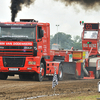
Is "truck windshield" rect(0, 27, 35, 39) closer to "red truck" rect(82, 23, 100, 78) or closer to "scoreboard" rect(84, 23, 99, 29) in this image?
"red truck" rect(82, 23, 100, 78)

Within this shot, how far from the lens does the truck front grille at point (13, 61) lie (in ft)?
47.4

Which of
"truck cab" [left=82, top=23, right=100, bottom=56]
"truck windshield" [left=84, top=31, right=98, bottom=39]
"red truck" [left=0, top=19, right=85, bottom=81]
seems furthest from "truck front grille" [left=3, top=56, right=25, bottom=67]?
"truck windshield" [left=84, top=31, right=98, bottom=39]

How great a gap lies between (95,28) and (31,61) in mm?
11479

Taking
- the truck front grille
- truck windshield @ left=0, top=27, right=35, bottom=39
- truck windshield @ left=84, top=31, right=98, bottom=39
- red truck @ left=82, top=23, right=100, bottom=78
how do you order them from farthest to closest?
truck windshield @ left=84, top=31, right=98, bottom=39 → red truck @ left=82, top=23, right=100, bottom=78 → the truck front grille → truck windshield @ left=0, top=27, right=35, bottom=39

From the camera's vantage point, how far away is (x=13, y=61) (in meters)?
14.5

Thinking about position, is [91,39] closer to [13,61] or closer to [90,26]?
[90,26]

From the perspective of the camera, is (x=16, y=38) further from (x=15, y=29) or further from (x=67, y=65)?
(x=67, y=65)

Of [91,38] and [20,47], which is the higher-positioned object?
[91,38]

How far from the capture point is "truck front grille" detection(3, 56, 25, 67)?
14.5 meters

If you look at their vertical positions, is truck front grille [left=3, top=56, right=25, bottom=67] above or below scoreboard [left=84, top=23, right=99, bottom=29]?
below

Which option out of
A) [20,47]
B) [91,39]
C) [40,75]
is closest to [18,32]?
[20,47]

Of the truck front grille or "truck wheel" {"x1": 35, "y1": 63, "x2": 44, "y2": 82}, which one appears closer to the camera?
the truck front grille

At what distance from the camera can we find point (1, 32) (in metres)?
14.3

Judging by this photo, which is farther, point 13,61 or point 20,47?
point 13,61
